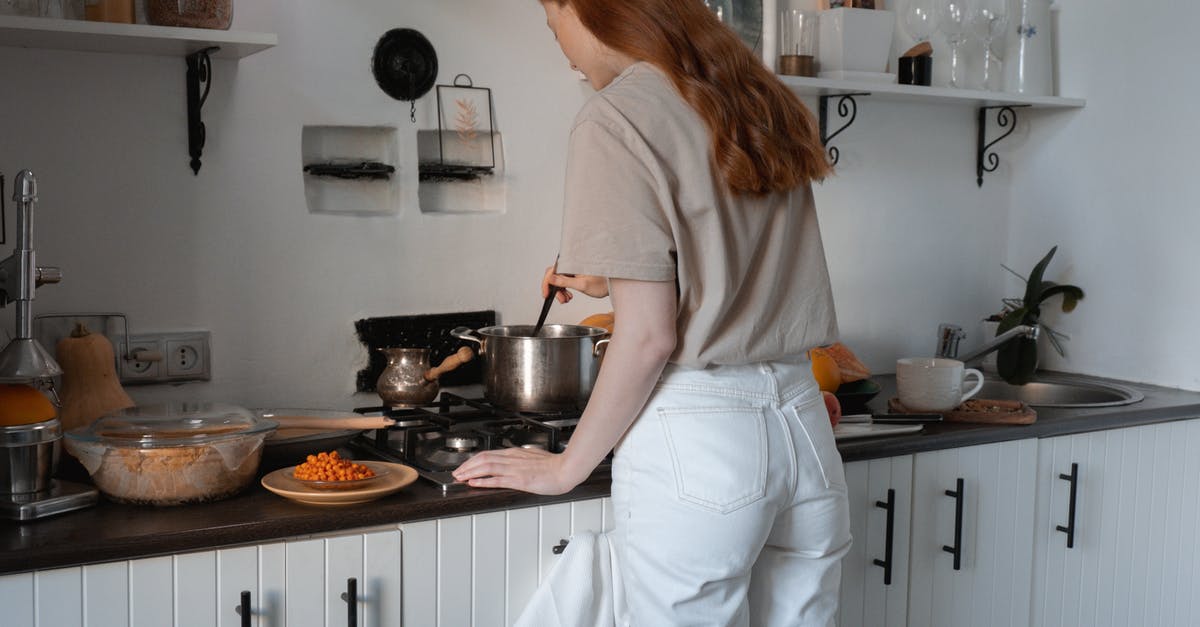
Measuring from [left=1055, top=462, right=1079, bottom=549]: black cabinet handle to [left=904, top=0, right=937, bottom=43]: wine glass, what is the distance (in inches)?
40.3

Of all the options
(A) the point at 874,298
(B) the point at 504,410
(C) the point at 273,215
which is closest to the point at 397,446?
(B) the point at 504,410

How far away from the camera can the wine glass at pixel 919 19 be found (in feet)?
8.43

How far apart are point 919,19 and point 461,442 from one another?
1488 millimetres

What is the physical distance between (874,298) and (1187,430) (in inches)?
27.7

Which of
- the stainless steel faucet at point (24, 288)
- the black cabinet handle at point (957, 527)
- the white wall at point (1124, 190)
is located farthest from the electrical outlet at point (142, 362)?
the white wall at point (1124, 190)

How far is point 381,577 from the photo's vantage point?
1.48m

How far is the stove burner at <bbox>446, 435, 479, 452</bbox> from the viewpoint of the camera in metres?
1.78

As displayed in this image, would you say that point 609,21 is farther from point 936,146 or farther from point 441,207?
point 936,146

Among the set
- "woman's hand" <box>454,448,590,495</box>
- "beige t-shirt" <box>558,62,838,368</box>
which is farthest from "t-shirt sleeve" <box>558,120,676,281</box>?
"woman's hand" <box>454,448,590,495</box>

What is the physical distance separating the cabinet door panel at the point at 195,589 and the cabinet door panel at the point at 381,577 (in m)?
0.19

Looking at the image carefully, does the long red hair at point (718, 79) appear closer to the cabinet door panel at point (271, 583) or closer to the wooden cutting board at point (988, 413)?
the cabinet door panel at point (271, 583)

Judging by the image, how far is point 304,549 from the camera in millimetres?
1431

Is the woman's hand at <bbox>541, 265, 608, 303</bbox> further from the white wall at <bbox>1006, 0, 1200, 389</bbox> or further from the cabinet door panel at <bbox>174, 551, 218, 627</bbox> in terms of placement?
the white wall at <bbox>1006, 0, 1200, 389</bbox>

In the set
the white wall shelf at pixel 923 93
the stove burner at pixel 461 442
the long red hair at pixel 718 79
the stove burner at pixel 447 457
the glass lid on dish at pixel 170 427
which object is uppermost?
the white wall shelf at pixel 923 93
